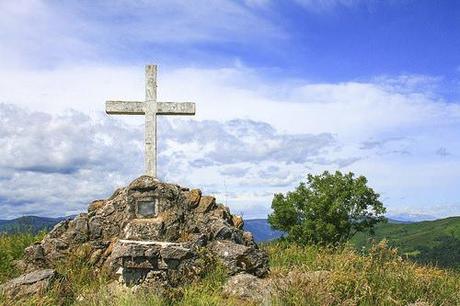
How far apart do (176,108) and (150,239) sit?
17.7 feet

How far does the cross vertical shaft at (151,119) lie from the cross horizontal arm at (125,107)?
9.9 inches

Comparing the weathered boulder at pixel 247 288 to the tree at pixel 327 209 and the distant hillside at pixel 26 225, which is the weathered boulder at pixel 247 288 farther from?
the tree at pixel 327 209

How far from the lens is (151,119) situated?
19.1 meters

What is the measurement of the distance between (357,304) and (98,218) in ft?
25.6

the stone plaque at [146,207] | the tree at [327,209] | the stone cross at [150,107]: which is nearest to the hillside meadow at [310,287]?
the stone plaque at [146,207]

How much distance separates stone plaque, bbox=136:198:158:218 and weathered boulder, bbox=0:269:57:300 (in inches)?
129

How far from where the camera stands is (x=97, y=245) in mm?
15820

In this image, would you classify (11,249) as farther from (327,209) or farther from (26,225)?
(327,209)

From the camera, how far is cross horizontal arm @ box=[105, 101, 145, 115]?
63.4ft

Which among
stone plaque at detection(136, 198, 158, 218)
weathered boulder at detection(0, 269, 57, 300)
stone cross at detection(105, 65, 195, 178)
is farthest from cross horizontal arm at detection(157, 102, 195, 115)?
weathered boulder at detection(0, 269, 57, 300)

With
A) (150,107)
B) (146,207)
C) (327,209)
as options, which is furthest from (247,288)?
(327,209)

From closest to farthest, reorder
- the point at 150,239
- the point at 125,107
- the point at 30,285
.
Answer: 1. the point at 30,285
2. the point at 150,239
3. the point at 125,107

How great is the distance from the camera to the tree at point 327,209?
35.2 metres

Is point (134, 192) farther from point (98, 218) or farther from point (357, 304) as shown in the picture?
point (357, 304)
